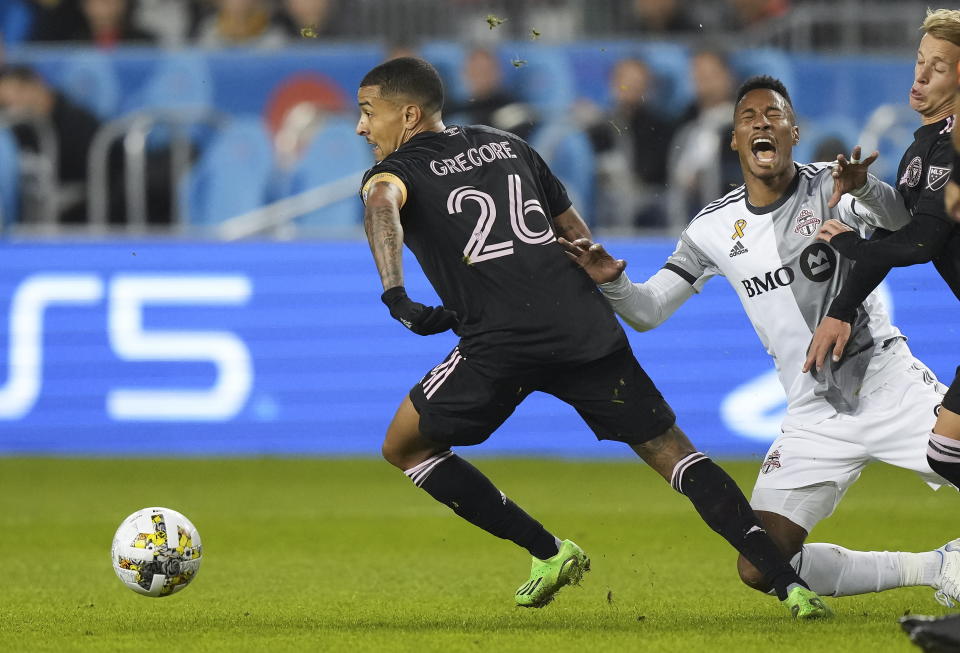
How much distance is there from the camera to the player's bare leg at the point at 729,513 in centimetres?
535

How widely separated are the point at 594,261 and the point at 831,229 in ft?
2.84

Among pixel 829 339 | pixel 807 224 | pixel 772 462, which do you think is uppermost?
pixel 807 224

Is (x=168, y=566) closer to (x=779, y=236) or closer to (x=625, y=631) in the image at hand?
(x=625, y=631)

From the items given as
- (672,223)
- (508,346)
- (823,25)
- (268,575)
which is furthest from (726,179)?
(508,346)

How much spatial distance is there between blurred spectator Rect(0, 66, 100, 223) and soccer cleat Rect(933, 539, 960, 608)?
9.50m

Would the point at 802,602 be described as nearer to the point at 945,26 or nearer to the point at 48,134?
the point at 945,26

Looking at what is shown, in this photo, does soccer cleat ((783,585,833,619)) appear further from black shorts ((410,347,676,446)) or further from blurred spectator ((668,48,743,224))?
blurred spectator ((668,48,743,224))

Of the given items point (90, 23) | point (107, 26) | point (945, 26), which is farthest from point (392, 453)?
point (90, 23)

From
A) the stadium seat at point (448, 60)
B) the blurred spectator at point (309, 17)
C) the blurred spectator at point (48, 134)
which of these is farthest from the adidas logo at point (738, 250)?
the blurred spectator at point (309, 17)

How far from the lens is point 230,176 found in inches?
538

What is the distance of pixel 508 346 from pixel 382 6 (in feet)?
33.6

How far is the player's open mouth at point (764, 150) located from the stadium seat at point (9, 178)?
9.01 m

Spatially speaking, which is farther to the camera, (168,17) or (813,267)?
(168,17)

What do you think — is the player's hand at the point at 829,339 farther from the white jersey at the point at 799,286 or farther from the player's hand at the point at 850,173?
the player's hand at the point at 850,173
